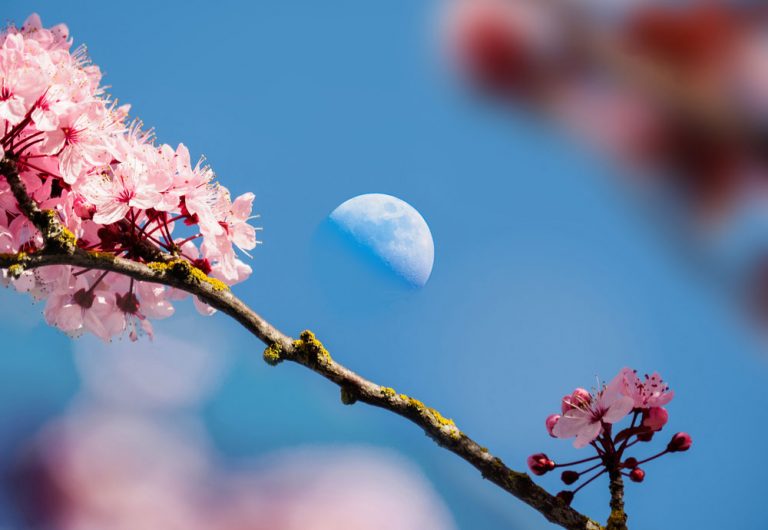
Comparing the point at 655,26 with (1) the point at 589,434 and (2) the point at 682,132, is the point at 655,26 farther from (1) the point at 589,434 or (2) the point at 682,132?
(1) the point at 589,434

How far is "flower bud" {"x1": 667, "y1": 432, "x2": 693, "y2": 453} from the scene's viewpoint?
67.1 inches

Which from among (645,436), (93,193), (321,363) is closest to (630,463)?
(645,436)

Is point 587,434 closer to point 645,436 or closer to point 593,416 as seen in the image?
point 593,416

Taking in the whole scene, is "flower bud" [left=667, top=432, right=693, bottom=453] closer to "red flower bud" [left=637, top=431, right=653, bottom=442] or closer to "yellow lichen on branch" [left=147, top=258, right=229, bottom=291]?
"red flower bud" [left=637, top=431, right=653, bottom=442]

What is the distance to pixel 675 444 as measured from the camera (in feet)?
5.64

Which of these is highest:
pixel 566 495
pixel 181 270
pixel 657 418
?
pixel 657 418

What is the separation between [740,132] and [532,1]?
69 cm

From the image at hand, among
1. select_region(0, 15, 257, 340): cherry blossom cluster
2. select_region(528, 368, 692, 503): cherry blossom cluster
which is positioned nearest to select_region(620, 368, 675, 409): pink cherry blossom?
select_region(528, 368, 692, 503): cherry blossom cluster

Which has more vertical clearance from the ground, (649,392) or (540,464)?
(649,392)

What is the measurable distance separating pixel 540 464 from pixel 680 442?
1.13ft

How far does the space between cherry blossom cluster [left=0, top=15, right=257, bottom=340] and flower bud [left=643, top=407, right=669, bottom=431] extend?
1.05 metres

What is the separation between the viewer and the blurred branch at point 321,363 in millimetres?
1448

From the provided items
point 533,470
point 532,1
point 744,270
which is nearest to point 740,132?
point 744,270

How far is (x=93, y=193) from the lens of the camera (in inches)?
60.6
